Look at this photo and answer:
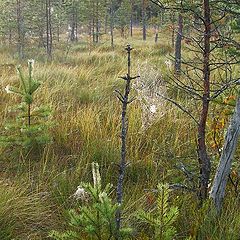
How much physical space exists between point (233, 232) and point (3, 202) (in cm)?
153

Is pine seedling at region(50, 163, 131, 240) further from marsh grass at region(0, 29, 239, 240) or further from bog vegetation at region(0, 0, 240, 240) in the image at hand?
marsh grass at region(0, 29, 239, 240)

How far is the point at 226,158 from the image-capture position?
2.18 metres

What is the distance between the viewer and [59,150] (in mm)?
3561

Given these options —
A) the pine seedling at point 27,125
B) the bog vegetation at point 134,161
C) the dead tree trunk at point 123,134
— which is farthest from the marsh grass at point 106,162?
the dead tree trunk at point 123,134

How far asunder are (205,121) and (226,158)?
27 cm

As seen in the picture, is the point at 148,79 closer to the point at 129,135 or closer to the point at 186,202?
the point at 129,135

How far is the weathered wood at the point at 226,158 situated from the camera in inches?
82.4

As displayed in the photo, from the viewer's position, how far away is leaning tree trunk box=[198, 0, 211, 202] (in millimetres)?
2047

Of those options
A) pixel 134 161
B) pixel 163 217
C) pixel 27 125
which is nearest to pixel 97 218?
pixel 163 217

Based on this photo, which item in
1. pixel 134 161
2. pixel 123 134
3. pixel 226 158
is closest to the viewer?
pixel 123 134

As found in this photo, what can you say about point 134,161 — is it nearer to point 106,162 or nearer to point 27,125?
point 106,162

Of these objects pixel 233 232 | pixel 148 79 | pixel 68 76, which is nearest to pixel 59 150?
pixel 233 232

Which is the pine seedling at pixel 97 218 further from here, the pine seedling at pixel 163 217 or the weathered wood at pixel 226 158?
the weathered wood at pixel 226 158

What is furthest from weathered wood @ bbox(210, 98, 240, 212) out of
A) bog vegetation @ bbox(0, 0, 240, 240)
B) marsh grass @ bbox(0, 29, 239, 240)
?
marsh grass @ bbox(0, 29, 239, 240)
